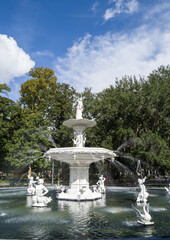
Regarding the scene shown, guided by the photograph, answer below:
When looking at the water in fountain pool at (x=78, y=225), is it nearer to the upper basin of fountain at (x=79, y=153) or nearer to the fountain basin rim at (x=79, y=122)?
the upper basin of fountain at (x=79, y=153)

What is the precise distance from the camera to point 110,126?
1270 inches

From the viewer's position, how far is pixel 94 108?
32719 mm

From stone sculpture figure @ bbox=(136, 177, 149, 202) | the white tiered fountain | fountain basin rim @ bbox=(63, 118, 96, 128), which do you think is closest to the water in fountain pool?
stone sculpture figure @ bbox=(136, 177, 149, 202)

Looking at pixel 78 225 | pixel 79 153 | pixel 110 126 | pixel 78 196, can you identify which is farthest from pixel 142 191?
pixel 110 126

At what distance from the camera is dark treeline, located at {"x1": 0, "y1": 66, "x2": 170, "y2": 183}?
1038 inches

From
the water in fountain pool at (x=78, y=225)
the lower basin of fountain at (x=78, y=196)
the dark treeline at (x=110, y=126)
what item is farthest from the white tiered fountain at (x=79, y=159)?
the dark treeline at (x=110, y=126)

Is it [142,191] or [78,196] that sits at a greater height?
[142,191]

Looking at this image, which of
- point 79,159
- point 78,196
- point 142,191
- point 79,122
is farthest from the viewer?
point 79,122

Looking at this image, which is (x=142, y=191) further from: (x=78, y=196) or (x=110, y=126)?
(x=110, y=126)

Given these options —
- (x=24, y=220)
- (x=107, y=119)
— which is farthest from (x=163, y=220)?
(x=107, y=119)

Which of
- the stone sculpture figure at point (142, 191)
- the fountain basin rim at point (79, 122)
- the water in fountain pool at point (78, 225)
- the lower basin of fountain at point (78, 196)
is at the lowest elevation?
the water in fountain pool at point (78, 225)

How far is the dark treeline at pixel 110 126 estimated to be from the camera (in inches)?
1038

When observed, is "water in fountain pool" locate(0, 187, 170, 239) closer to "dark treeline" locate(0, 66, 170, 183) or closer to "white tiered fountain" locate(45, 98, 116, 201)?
"white tiered fountain" locate(45, 98, 116, 201)

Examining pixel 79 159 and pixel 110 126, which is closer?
pixel 79 159
